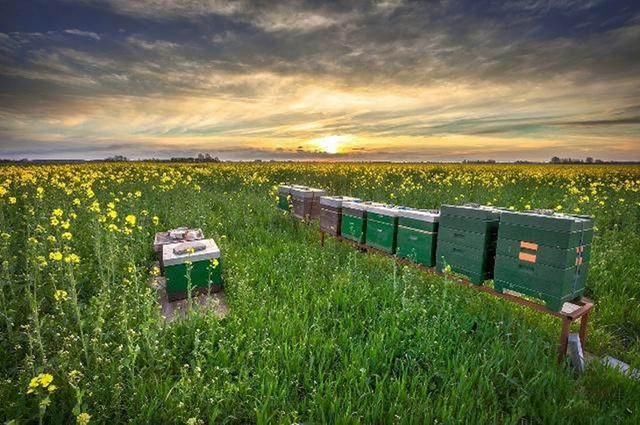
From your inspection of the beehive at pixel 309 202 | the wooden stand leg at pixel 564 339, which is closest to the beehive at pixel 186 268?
the beehive at pixel 309 202

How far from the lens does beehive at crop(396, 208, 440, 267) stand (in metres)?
5.68

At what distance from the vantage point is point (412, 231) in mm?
6008

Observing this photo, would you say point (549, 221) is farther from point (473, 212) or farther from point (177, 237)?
point (177, 237)

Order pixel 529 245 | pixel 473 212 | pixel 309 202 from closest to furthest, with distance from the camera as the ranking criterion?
pixel 529 245, pixel 473 212, pixel 309 202

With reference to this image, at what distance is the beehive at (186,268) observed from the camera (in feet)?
17.8

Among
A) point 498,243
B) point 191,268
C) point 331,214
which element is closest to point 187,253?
point 191,268

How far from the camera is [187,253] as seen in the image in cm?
554

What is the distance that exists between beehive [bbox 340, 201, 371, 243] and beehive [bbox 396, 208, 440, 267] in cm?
101

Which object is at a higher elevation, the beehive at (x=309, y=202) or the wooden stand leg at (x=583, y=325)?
the beehive at (x=309, y=202)

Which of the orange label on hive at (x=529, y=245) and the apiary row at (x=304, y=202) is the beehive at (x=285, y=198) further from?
the orange label on hive at (x=529, y=245)

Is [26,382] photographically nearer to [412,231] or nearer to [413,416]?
[413,416]

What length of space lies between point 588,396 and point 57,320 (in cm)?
612

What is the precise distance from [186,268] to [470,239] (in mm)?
4210

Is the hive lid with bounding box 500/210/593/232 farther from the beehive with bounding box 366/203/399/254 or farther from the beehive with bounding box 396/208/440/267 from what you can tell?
the beehive with bounding box 366/203/399/254
